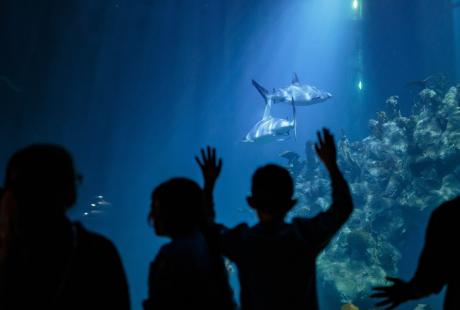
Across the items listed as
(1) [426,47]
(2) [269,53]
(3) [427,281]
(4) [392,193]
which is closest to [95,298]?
(3) [427,281]

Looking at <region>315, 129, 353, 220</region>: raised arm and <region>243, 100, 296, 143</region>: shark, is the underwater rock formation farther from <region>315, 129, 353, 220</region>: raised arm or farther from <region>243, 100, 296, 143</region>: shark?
<region>315, 129, 353, 220</region>: raised arm

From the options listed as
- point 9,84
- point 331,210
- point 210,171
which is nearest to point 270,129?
point 9,84

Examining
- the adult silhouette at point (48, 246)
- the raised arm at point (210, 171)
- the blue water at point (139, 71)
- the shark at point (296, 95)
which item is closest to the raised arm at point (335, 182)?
the raised arm at point (210, 171)

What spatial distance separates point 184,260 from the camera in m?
1.96

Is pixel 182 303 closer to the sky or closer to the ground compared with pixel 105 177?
closer to the ground

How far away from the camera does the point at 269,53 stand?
48.7m

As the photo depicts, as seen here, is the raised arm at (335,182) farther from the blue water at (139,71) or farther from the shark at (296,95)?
the blue water at (139,71)

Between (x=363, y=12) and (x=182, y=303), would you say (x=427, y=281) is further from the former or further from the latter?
(x=363, y=12)

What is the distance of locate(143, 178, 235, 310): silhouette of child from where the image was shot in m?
1.94

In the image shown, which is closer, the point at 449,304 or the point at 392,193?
the point at 449,304

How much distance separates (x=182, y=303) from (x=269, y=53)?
162 ft

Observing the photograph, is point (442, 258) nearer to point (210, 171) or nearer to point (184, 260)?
point (184, 260)

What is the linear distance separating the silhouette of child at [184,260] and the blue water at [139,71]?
12533 millimetres

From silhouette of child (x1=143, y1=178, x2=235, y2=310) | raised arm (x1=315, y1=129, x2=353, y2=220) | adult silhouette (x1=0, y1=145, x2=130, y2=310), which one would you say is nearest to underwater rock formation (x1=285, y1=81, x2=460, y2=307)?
raised arm (x1=315, y1=129, x2=353, y2=220)
